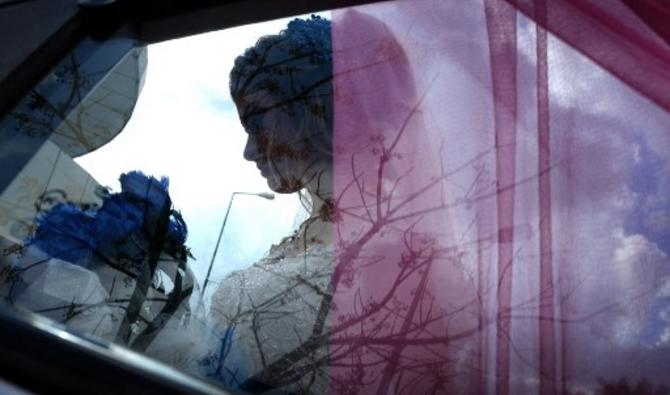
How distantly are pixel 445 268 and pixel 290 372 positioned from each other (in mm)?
269

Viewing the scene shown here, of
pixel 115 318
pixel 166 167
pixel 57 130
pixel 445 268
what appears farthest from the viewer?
pixel 57 130

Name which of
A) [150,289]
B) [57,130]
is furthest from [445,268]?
[57,130]

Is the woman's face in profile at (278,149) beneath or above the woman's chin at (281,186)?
above

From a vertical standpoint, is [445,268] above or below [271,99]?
below

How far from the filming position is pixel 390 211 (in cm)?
82

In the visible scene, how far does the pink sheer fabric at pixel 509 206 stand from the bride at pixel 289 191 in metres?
0.03

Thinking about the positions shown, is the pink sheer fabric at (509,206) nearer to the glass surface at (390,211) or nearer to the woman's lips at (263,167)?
the glass surface at (390,211)

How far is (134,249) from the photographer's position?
0.99m

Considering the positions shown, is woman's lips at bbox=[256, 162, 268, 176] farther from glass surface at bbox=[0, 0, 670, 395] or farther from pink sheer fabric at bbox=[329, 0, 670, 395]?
pink sheer fabric at bbox=[329, 0, 670, 395]

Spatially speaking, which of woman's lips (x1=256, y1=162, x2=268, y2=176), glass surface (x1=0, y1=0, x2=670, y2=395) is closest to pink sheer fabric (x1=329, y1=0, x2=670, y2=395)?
glass surface (x1=0, y1=0, x2=670, y2=395)

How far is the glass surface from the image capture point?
0.68m

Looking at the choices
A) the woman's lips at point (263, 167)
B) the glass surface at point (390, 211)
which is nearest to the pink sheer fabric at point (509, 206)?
the glass surface at point (390, 211)

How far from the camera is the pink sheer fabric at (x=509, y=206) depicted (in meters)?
0.67

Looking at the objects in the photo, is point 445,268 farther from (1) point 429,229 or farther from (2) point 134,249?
(2) point 134,249
